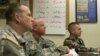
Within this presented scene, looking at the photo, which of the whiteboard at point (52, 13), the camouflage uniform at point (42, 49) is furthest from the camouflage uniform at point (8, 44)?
the whiteboard at point (52, 13)

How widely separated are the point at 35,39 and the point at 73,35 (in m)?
0.77

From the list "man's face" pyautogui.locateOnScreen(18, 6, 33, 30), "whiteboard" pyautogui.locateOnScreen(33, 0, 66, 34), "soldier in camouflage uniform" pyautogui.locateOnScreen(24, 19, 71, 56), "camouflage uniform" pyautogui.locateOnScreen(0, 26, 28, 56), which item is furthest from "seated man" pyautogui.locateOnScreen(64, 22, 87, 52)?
"camouflage uniform" pyautogui.locateOnScreen(0, 26, 28, 56)

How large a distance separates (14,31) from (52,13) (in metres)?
2.20

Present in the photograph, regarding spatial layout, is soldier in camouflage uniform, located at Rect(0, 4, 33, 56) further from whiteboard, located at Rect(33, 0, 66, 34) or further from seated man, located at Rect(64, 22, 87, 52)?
whiteboard, located at Rect(33, 0, 66, 34)

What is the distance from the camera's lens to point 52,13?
12.8 ft

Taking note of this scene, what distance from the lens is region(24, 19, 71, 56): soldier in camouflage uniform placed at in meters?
2.25

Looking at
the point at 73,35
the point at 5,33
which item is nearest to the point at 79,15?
the point at 73,35

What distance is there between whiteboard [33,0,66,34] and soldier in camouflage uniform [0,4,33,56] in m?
1.98

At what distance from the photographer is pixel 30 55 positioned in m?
2.19

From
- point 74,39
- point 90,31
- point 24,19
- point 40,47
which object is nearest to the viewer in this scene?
point 24,19

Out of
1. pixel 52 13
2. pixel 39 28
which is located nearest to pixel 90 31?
pixel 52 13

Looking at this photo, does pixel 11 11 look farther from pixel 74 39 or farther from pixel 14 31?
pixel 74 39

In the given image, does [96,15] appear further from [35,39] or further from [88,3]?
[35,39]

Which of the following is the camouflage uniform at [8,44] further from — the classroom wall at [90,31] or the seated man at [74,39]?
the classroom wall at [90,31]
